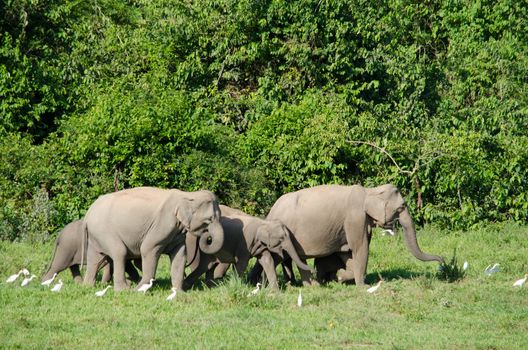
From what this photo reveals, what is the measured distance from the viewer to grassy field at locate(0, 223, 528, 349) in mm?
11547

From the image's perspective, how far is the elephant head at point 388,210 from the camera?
1518 cm

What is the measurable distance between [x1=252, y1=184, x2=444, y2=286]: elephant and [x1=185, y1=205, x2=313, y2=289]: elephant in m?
0.44

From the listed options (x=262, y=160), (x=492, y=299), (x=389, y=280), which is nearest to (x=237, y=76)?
(x=262, y=160)

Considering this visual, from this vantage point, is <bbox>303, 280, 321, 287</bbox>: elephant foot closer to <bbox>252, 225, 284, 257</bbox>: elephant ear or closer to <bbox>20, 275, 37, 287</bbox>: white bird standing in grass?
<bbox>252, 225, 284, 257</bbox>: elephant ear

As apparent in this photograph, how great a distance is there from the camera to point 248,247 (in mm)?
14750

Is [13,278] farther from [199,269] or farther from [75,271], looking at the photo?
[199,269]

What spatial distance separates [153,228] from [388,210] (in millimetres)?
3109

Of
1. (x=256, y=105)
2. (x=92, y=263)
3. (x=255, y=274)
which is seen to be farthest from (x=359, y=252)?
(x=256, y=105)

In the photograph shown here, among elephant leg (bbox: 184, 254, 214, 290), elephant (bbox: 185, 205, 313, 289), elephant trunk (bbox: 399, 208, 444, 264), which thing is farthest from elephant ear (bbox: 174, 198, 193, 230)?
elephant trunk (bbox: 399, 208, 444, 264)

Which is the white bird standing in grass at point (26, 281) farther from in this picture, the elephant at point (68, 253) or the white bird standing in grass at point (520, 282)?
the white bird standing in grass at point (520, 282)

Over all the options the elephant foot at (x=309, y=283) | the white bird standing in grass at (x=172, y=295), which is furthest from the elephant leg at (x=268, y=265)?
the white bird standing in grass at (x=172, y=295)

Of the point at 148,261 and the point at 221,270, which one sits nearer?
the point at 148,261

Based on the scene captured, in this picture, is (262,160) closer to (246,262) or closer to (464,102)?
(464,102)

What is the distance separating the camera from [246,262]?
48.8 ft
